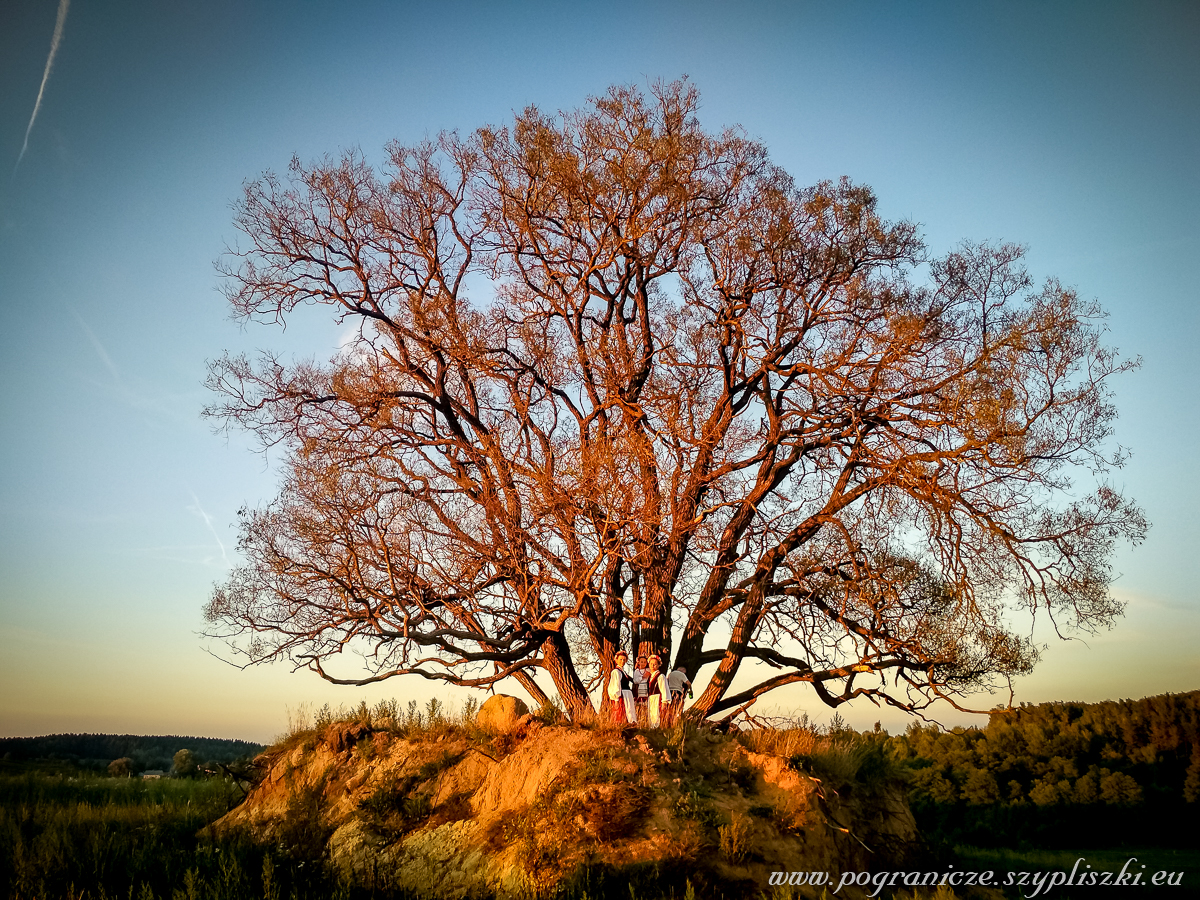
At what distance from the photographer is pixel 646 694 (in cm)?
1235

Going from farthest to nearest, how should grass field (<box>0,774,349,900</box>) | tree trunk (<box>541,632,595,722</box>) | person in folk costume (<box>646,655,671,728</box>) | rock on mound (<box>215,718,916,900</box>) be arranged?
1. tree trunk (<box>541,632,595,722</box>)
2. person in folk costume (<box>646,655,671,728</box>)
3. grass field (<box>0,774,349,900</box>)
4. rock on mound (<box>215,718,916,900</box>)

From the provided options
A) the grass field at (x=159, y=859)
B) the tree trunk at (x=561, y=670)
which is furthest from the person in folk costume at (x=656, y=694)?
the grass field at (x=159, y=859)

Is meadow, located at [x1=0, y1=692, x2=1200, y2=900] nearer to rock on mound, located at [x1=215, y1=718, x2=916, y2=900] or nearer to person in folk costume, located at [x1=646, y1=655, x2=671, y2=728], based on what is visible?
rock on mound, located at [x1=215, y1=718, x2=916, y2=900]

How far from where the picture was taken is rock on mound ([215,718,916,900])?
350 inches

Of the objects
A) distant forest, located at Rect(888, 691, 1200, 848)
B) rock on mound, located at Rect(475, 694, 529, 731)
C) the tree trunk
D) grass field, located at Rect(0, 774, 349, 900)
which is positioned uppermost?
the tree trunk

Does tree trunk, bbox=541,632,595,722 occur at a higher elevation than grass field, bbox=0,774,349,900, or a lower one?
higher

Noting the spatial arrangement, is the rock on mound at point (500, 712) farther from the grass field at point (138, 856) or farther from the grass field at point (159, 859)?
the grass field at point (138, 856)

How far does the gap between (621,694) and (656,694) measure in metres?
0.55

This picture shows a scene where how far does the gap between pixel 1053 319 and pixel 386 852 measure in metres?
12.9

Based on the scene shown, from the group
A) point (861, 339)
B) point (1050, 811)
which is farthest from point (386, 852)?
point (1050, 811)

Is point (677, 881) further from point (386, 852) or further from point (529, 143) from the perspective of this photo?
point (529, 143)

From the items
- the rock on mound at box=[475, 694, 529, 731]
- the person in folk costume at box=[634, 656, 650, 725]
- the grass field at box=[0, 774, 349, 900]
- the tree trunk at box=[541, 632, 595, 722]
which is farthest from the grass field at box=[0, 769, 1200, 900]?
the tree trunk at box=[541, 632, 595, 722]

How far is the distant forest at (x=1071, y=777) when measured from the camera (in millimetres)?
19469

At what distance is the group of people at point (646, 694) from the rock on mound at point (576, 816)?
920 mm
